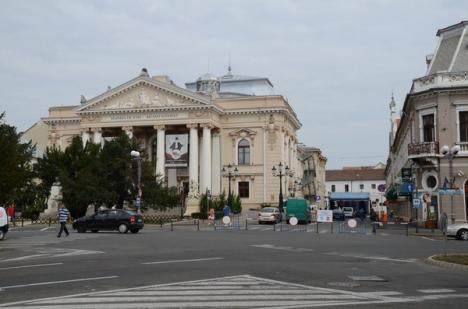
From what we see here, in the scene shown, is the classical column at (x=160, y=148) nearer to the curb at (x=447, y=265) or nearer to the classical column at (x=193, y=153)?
the classical column at (x=193, y=153)

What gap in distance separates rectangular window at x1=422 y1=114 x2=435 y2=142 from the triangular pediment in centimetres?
3685

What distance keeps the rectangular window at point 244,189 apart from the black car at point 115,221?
4346 centimetres

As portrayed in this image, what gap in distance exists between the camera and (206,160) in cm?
7775

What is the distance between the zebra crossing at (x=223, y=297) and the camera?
10.0m

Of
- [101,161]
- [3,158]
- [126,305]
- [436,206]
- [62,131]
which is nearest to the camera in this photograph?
[126,305]

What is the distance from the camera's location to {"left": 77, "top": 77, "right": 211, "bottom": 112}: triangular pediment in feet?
254

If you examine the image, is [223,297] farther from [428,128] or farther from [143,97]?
[143,97]

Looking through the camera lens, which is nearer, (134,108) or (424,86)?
(424,86)

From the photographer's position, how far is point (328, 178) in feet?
513

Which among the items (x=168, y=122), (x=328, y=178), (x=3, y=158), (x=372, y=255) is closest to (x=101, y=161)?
(x=168, y=122)

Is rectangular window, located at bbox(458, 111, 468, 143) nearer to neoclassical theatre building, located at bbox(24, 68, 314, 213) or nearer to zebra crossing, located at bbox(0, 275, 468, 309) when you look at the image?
zebra crossing, located at bbox(0, 275, 468, 309)

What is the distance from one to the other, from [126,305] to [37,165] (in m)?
54.6

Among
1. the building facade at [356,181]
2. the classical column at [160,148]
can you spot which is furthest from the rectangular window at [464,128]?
the building facade at [356,181]

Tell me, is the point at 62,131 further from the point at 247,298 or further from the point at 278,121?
the point at 247,298
